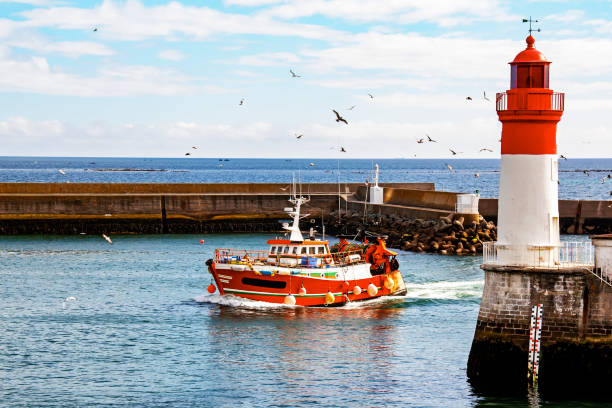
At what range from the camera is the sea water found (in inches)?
760

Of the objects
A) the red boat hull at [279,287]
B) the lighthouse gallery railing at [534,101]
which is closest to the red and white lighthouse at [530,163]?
the lighthouse gallery railing at [534,101]

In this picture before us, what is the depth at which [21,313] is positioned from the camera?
2866 cm

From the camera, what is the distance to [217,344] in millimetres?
24234

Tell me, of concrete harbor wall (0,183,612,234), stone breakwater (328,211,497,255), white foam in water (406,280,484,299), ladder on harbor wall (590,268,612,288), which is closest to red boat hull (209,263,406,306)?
white foam in water (406,280,484,299)

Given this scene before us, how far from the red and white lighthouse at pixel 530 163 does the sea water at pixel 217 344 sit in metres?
3.09

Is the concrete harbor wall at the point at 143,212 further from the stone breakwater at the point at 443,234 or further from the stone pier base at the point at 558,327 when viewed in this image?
the stone pier base at the point at 558,327

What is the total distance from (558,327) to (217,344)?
9892mm

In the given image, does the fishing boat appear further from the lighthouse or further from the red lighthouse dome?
the red lighthouse dome

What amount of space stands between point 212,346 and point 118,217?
3388 centimetres

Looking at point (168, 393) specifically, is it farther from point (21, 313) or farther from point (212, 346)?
point (21, 313)

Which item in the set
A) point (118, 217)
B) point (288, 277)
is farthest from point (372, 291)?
point (118, 217)

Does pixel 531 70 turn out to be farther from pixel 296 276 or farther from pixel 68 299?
pixel 68 299

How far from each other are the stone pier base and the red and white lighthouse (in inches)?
19.6

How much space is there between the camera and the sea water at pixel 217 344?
19.3 metres
